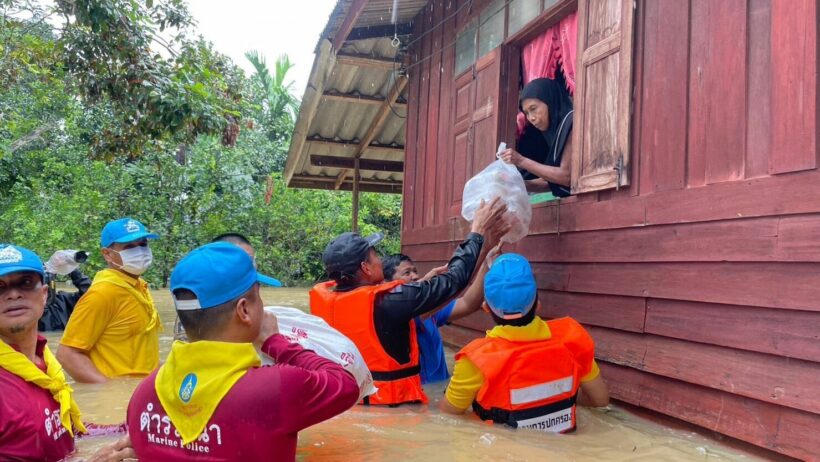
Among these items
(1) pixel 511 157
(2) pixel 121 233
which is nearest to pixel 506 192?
(1) pixel 511 157

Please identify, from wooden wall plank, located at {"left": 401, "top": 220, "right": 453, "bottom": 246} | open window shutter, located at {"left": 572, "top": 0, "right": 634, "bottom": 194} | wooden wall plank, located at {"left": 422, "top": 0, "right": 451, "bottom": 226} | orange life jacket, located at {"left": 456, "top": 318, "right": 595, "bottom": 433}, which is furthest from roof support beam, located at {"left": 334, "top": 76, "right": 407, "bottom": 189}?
orange life jacket, located at {"left": 456, "top": 318, "right": 595, "bottom": 433}

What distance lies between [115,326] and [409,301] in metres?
2.11

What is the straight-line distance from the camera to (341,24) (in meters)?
7.54

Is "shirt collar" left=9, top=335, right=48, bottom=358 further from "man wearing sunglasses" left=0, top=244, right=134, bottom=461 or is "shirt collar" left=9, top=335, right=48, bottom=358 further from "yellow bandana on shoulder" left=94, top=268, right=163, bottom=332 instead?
"yellow bandana on shoulder" left=94, top=268, right=163, bottom=332

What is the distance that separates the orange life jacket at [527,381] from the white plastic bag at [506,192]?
126cm

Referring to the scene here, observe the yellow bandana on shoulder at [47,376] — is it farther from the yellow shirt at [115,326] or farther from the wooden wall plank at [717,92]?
the wooden wall plank at [717,92]

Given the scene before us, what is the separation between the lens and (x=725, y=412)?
127 inches

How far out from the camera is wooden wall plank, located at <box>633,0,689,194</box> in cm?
359

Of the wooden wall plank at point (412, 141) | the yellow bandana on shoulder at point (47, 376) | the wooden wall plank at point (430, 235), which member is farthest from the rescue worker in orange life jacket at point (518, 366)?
the wooden wall plank at point (412, 141)

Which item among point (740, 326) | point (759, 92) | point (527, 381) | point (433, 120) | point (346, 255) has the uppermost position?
point (433, 120)

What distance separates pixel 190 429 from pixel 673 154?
2970mm

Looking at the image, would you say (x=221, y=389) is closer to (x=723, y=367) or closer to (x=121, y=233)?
(x=723, y=367)

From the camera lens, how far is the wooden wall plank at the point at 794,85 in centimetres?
278

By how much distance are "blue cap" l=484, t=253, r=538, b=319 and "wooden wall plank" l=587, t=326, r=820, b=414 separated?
95cm
